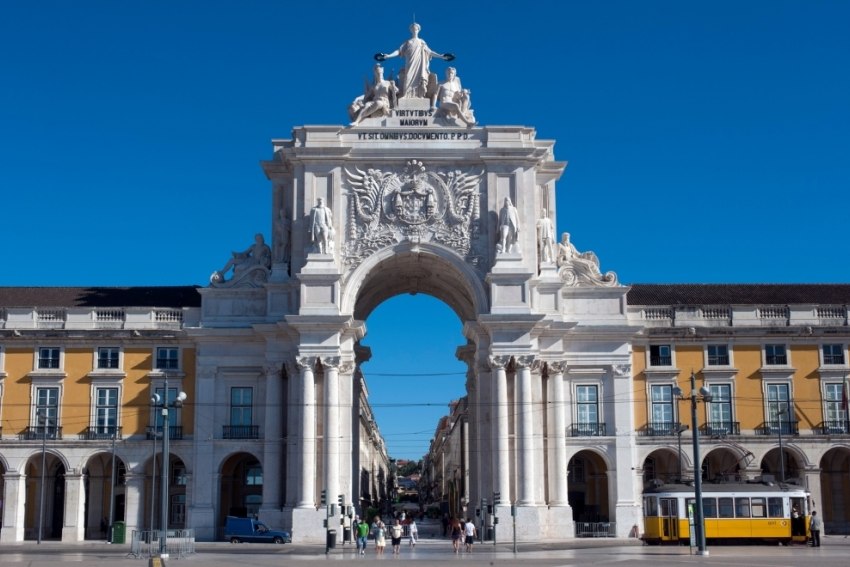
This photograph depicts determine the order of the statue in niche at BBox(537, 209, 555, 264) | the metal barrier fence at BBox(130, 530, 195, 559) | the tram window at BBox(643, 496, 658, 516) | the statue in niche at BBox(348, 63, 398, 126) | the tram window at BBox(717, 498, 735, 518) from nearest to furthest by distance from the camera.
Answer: the metal barrier fence at BBox(130, 530, 195, 559)
the tram window at BBox(717, 498, 735, 518)
the tram window at BBox(643, 496, 658, 516)
the statue in niche at BBox(537, 209, 555, 264)
the statue in niche at BBox(348, 63, 398, 126)

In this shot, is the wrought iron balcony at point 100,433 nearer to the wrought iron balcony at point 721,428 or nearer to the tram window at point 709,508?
the tram window at point 709,508

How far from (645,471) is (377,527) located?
2126 centimetres

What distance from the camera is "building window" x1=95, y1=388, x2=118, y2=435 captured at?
63.0 metres

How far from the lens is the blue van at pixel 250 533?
57.7 metres

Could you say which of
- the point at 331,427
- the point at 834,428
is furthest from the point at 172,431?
the point at 834,428

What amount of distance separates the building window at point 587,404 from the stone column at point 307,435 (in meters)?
14.4

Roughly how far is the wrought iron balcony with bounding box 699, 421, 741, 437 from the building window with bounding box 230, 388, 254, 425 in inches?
965

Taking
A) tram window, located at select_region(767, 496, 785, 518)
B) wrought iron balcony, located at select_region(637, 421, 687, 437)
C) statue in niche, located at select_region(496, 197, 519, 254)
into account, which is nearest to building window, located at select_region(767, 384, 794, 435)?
wrought iron balcony, located at select_region(637, 421, 687, 437)

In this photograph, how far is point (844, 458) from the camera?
65.1m

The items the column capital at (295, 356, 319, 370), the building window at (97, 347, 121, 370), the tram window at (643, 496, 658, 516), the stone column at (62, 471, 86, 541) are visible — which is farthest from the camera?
the building window at (97, 347, 121, 370)

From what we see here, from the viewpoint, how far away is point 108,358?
209 ft

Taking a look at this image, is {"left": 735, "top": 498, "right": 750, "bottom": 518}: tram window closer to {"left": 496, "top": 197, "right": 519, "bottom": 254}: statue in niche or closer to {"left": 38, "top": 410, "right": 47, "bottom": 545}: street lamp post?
{"left": 496, "top": 197, "right": 519, "bottom": 254}: statue in niche

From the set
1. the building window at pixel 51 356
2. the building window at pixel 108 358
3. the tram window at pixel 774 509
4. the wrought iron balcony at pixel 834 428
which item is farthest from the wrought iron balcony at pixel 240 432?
the wrought iron balcony at pixel 834 428

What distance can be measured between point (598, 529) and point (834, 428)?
14126 millimetres
